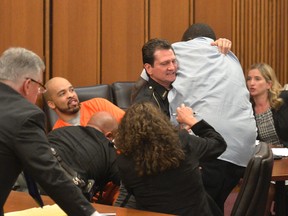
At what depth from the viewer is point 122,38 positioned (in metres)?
7.07

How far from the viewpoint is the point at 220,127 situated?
3969 mm

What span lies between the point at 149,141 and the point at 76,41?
148 inches

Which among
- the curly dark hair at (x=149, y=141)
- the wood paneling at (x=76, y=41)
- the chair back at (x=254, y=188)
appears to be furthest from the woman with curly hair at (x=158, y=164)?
the wood paneling at (x=76, y=41)

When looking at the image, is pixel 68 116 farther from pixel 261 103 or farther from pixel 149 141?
pixel 149 141

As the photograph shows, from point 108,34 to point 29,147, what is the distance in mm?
4787

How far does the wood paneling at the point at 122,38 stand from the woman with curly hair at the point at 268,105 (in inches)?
59.4

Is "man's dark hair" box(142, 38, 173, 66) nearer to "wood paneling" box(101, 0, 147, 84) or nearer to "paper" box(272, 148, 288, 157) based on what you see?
"paper" box(272, 148, 288, 157)

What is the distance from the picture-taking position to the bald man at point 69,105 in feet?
18.0

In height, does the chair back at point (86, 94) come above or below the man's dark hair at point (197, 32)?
below

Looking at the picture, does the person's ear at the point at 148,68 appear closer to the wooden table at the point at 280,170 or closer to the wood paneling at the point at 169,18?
the wooden table at the point at 280,170

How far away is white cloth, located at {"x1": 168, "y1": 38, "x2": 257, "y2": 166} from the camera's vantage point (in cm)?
395

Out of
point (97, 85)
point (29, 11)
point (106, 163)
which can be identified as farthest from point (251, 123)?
point (29, 11)

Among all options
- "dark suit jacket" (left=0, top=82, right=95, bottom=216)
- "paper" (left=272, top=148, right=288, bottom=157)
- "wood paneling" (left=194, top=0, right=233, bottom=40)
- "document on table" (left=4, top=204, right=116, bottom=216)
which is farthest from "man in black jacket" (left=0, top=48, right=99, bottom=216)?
"wood paneling" (left=194, top=0, right=233, bottom=40)

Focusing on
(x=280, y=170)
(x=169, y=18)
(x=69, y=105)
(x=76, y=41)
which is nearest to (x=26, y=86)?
(x=280, y=170)
